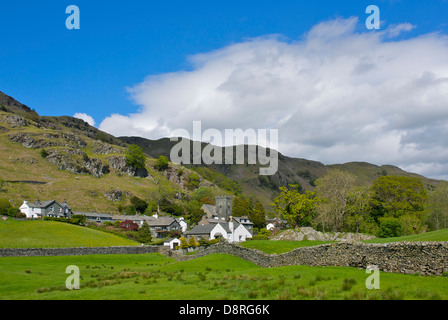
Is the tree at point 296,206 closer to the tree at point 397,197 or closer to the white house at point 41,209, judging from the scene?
the tree at point 397,197

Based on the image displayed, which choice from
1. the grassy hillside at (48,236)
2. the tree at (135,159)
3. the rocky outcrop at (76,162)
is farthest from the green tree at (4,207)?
the tree at (135,159)

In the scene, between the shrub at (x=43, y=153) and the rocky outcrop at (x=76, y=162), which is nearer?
the shrub at (x=43, y=153)

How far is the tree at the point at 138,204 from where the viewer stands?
124900 millimetres

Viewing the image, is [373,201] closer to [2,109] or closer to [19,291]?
[19,291]

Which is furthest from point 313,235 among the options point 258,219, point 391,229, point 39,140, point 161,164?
point 39,140

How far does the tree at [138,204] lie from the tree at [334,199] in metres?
81.0

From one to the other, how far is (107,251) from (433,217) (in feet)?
195

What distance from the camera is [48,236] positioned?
211ft

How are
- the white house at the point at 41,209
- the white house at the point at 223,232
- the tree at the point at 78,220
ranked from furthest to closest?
1. the white house at the point at 41,209
2. the white house at the point at 223,232
3. the tree at the point at 78,220

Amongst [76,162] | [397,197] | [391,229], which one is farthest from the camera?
[76,162]

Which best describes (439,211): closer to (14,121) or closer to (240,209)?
(240,209)

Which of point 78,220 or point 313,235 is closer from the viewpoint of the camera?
point 313,235

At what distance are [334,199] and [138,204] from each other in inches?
3375
